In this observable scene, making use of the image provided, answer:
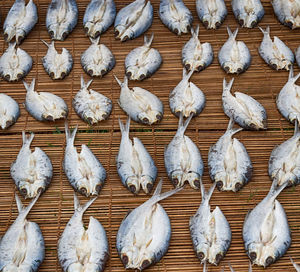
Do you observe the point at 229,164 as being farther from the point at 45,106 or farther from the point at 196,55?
the point at 45,106

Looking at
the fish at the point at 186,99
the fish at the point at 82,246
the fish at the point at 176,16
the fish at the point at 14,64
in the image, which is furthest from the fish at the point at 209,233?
the fish at the point at 14,64

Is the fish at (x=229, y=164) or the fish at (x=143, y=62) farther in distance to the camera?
the fish at (x=143, y=62)

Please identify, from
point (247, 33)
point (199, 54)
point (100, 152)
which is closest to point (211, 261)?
point (100, 152)

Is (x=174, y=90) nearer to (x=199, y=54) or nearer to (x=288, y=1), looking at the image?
(x=199, y=54)

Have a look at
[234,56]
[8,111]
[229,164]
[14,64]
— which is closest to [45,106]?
[8,111]

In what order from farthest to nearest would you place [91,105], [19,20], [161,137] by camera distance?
[19,20], [91,105], [161,137]

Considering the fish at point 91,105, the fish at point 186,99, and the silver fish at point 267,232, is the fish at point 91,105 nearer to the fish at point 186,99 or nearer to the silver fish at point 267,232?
the fish at point 186,99

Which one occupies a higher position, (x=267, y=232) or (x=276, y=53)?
(x=276, y=53)
